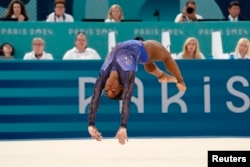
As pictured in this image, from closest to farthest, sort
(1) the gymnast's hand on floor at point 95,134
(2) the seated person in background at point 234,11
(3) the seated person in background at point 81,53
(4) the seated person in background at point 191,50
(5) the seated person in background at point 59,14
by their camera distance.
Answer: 1. (1) the gymnast's hand on floor at point 95,134
2. (4) the seated person in background at point 191,50
3. (3) the seated person in background at point 81,53
4. (5) the seated person in background at point 59,14
5. (2) the seated person in background at point 234,11

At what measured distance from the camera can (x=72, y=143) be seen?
12.7 meters

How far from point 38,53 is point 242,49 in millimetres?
3132

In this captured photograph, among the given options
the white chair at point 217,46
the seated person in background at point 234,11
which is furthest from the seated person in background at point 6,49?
the seated person in background at point 234,11

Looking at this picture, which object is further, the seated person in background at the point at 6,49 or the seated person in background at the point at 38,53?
the seated person in background at the point at 6,49

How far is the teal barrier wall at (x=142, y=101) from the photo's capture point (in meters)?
13.6

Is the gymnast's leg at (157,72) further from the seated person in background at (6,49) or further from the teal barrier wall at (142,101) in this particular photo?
the seated person in background at (6,49)

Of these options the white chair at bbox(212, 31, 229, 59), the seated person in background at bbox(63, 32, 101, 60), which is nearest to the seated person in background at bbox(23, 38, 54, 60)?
the seated person in background at bbox(63, 32, 101, 60)

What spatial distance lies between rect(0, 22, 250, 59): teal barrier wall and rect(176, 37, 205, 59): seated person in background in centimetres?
46

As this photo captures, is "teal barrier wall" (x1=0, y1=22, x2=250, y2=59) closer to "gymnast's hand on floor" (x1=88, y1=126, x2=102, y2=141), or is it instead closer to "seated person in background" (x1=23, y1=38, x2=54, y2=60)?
"seated person in background" (x1=23, y1=38, x2=54, y2=60)

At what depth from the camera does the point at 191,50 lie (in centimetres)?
1395

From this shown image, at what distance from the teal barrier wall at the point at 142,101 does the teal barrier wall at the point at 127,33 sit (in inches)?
34.0

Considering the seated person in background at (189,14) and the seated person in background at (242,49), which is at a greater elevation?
the seated person in background at (189,14)

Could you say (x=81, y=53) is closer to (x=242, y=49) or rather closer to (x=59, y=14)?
(x=59, y=14)

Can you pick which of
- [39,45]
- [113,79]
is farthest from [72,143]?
[113,79]
